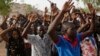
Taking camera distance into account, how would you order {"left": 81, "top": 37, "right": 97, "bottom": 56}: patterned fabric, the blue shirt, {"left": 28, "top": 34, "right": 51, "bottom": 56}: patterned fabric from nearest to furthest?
the blue shirt → {"left": 28, "top": 34, "right": 51, "bottom": 56}: patterned fabric → {"left": 81, "top": 37, "right": 97, "bottom": 56}: patterned fabric

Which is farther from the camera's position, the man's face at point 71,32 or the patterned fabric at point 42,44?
the patterned fabric at point 42,44

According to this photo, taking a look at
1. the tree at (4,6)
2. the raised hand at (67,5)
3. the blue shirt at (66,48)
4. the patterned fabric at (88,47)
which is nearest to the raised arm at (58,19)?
the raised hand at (67,5)

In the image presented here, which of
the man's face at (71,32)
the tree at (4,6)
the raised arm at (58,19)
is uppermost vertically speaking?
the raised arm at (58,19)

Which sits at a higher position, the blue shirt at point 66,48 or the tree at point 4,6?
the blue shirt at point 66,48

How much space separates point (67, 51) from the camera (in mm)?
6543

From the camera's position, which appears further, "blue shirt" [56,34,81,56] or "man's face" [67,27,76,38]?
"man's face" [67,27,76,38]

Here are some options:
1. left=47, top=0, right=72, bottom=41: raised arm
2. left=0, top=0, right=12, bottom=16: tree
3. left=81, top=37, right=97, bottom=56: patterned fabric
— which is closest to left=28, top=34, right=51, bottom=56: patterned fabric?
left=81, top=37, right=97, bottom=56: patterned fabric

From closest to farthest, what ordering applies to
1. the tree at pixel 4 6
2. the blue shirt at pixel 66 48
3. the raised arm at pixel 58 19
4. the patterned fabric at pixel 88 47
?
the raised arm at pixel 58 19 < the blue shirt at pixel 66 48 < the patterned fabric at pixel 88 47 < the tree at pixel 4 6

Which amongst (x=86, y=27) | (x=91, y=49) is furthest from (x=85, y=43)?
(x=86, y=27)

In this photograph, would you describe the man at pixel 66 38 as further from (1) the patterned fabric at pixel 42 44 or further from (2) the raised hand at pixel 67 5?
(1) the patterned fabric at pixel 42 44

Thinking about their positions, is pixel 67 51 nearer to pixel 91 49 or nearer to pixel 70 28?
pixel 70 28

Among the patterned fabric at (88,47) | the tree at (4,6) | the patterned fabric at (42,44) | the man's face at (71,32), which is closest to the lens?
the man's face at (71,32)

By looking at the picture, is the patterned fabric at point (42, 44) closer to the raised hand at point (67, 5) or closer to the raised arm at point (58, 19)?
the raised arm at point (58, 19)

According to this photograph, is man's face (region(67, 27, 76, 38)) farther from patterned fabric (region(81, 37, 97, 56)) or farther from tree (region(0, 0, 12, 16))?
tree (region(0, 0, 12, 16))
